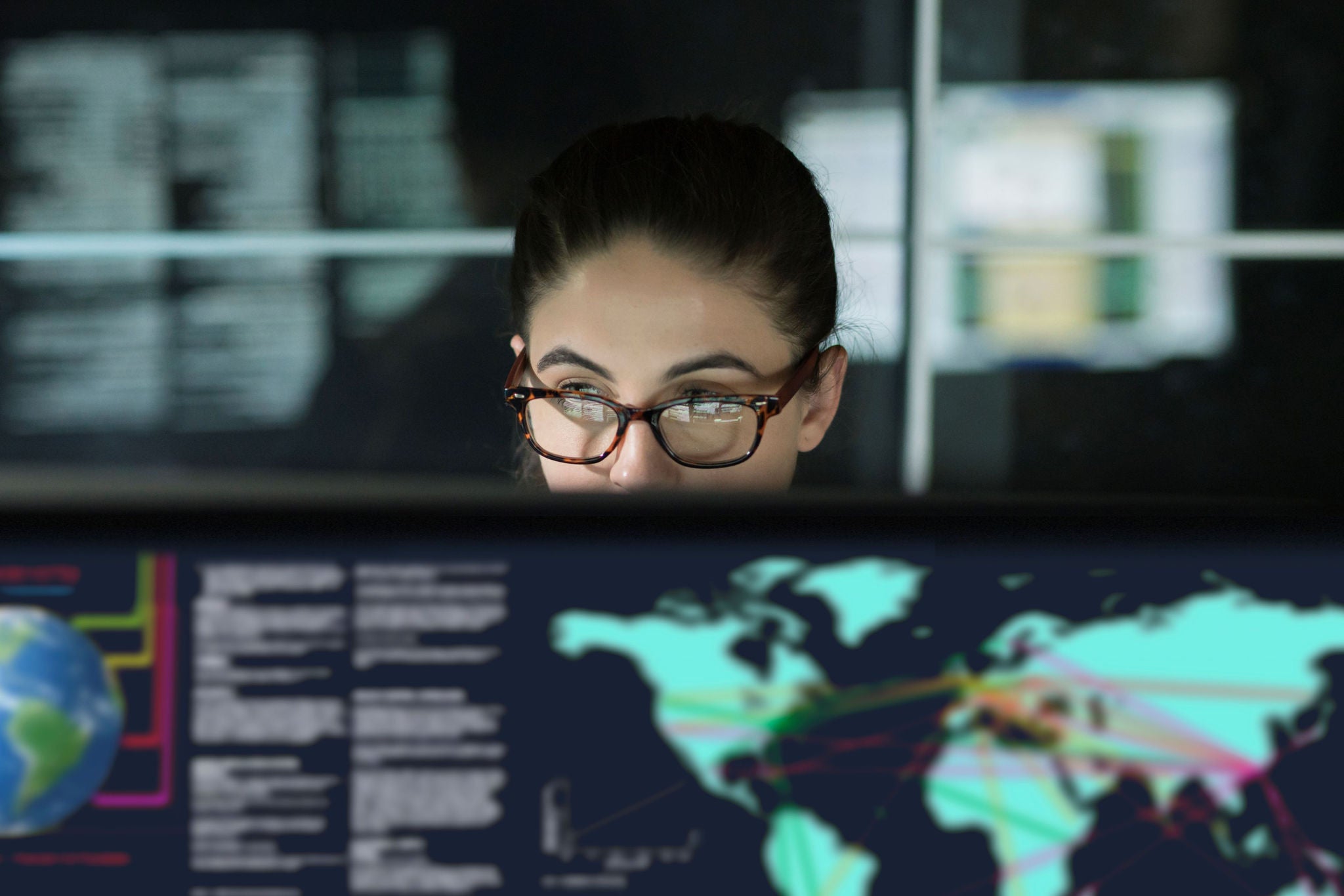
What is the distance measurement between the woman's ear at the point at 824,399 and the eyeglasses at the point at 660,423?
7cm

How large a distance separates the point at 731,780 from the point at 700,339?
51 cm

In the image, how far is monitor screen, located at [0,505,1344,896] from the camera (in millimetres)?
324

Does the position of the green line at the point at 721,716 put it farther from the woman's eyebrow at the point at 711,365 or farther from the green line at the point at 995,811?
the woman's eyebrow at the point at 711,365

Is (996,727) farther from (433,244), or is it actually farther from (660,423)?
(433,244)

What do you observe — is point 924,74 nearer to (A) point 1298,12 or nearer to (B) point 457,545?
(A) point 1298,12

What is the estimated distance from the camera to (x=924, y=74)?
231 centimetres

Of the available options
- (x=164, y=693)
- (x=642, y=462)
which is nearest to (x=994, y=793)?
(x=164, y=693)

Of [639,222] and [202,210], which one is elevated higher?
[202,210]

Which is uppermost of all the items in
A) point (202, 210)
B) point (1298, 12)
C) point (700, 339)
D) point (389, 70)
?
point (1298, 12)

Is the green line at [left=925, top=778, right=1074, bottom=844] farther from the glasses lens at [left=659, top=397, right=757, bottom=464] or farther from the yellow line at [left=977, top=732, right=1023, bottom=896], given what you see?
the glasses lens at [left=659, top=397, right=757, bottom=464]

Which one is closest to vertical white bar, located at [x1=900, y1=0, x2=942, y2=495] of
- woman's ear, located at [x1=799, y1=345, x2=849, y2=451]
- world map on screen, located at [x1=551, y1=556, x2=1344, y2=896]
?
woman's ear, located at [x1=799, y1=345, x2=849, y2=451]

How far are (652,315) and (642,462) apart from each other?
0.12m

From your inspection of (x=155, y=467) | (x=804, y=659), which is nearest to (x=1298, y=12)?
(x=804, y=659)

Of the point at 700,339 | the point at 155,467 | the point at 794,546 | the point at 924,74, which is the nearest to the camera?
the point at 794,546
